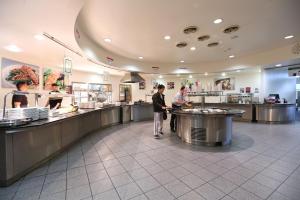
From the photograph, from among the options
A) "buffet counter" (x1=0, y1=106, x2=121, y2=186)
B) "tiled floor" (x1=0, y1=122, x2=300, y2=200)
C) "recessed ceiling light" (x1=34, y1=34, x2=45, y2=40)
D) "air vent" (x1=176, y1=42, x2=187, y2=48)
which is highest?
"air vent" (x1=176, y1=42, x2=187, y2=48)

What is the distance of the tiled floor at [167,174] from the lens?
6.64 feet

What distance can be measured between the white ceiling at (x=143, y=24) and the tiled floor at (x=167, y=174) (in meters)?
2.94

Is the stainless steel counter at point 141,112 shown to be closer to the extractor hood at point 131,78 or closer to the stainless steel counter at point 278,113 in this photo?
the extractor hood at point 131,78

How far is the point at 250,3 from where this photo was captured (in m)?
3.34

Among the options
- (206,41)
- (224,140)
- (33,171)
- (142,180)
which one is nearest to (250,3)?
(206,41)

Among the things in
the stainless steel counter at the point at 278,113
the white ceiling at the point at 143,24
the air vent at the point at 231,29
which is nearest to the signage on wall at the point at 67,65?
the white ceiling at the point at 143,24

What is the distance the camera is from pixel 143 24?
13.9ft

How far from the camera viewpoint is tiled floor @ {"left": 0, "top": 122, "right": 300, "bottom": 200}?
2025 mm

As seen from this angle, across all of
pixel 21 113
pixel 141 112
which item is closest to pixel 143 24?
pixel 21 113

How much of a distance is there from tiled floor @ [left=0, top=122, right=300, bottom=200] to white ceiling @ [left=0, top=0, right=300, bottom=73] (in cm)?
294

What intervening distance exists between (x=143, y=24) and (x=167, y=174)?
3.95m

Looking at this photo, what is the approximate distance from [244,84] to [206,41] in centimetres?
530

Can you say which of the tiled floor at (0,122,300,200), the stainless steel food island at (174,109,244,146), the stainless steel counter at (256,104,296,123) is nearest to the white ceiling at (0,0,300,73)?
the stainless steel counter at (256,104,296,123)

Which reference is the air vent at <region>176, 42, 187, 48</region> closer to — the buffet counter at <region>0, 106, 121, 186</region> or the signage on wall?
the signage on wall
